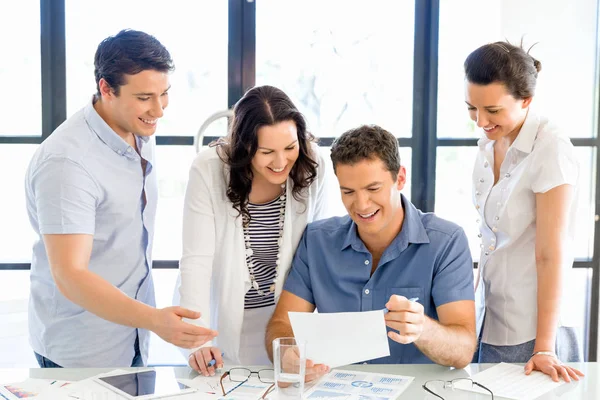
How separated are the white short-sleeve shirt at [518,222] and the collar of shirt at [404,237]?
239mm

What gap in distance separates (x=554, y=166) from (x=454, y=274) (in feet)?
1.35

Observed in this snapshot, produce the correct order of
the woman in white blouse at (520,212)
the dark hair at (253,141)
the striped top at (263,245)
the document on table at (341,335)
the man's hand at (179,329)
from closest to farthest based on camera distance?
the document on table at (341,335)
the man's hand at (179,329)
the woman in white blouse at (520,212)
the dark hair at (253,141)
the striped top at (263,245)

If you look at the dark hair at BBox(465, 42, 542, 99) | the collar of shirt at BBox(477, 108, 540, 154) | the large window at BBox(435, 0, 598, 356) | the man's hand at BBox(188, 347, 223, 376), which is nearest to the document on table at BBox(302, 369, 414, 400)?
the man's hand at BBox(188, 347, 223, 376)

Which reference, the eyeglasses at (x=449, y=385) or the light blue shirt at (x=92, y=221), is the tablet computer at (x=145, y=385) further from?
the eyeglasses at (x=449, y=385)

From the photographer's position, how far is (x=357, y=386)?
5.39 ft

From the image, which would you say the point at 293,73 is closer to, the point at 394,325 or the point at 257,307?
the point at 257,307

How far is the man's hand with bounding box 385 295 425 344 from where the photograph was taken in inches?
62.6

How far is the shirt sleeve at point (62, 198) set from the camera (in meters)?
1.79

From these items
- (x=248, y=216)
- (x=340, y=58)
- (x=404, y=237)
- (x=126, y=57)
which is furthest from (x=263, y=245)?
(x=340, y=58)

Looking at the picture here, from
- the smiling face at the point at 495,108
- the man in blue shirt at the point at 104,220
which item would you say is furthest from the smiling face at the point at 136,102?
the smiling face at the point at 495,108

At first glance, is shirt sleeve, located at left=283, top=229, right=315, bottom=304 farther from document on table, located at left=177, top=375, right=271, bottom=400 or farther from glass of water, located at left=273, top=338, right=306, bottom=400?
glass of water, located at left=273, top=338, right=306, bottom=400

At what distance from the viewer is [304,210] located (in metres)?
2.13

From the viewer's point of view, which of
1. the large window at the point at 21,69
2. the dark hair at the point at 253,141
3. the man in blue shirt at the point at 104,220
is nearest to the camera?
the man in blue shirt at the point at 104,220

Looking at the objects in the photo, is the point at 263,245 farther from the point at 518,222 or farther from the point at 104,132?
the point at 518,222
